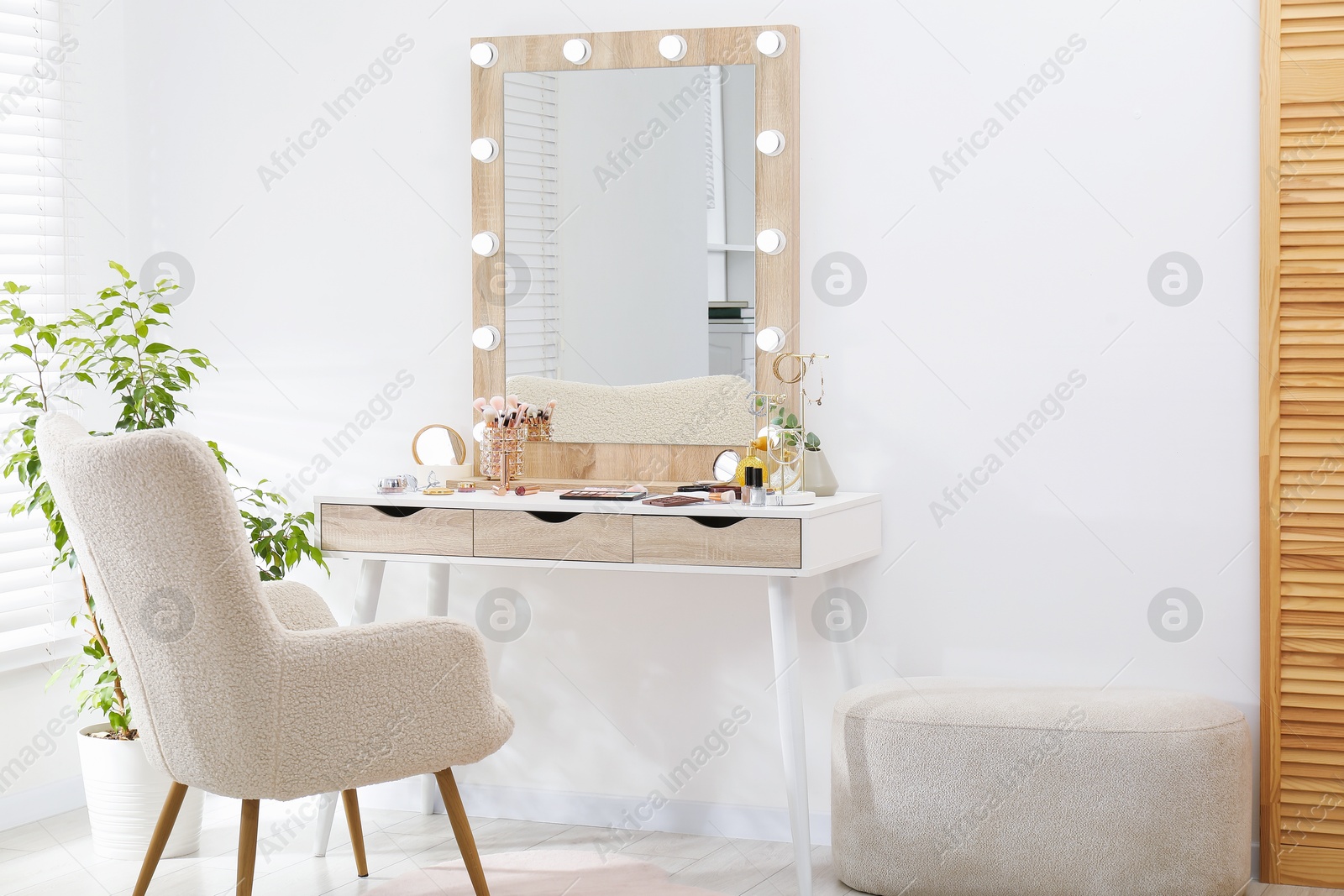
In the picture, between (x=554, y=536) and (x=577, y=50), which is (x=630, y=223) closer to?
(x=577, y=50)

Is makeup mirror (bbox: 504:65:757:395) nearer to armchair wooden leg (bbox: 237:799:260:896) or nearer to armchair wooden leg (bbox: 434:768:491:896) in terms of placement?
armchair wooden leg (bbox: 434:768:491:896)

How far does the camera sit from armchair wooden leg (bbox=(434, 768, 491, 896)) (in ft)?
7.44

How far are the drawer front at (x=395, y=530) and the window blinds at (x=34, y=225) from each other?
2.92 feet

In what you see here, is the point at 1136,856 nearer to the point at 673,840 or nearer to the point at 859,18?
the point at 673,840

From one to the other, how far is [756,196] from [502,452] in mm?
827

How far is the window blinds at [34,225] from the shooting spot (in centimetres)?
317

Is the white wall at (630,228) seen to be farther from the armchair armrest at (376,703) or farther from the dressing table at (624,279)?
the armchair armrest at (376,703)

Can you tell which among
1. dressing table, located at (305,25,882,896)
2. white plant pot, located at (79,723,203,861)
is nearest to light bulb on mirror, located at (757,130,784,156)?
dressing table, located at (305,25,882,896)

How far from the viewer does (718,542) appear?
2.54m

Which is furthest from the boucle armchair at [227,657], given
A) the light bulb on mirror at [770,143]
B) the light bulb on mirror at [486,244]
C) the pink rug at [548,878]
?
the light bulb on mirror at [770,143]

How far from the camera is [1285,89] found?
Result: 8.49 ft

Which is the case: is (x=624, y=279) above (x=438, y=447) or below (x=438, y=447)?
above

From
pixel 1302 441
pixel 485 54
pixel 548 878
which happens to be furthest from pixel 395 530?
pixel 1302 441

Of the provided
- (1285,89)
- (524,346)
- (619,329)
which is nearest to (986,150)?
(1285,89)
